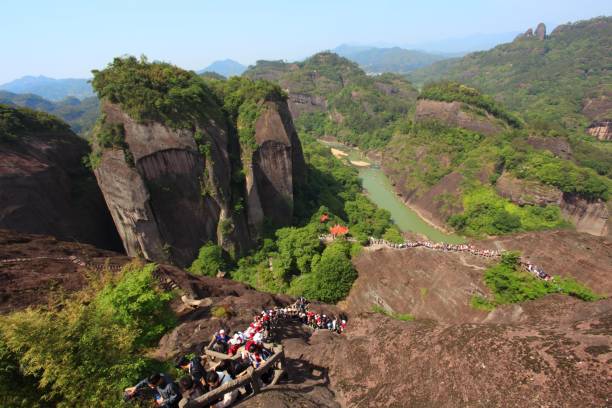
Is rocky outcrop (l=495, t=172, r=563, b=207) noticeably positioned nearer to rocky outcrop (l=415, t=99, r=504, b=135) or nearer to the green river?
the green river

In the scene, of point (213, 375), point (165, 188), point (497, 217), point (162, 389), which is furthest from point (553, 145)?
point (162, 389)

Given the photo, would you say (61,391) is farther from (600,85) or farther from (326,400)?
(600,85)

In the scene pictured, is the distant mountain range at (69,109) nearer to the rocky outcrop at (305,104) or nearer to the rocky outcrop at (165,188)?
the rocky outcrop at (305,104)

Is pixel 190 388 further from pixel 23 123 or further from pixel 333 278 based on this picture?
pixel 23 123

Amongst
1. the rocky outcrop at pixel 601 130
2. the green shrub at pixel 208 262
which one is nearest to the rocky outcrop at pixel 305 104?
the rocky outcrop at pixel 601 130

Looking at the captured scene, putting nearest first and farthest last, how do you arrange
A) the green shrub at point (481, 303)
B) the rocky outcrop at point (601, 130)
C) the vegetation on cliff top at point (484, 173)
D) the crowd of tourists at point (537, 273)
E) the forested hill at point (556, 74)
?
the green shrub at point (481, 303)
the crowd of tourists at point (537, 273)
the vegetation on cliff top at point (484, 173)
the rocky outcrop at point (601, 130)
the forested hill at point (556, 74)

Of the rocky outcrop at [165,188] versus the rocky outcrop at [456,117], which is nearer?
the rocky outcrop at [165,188]
